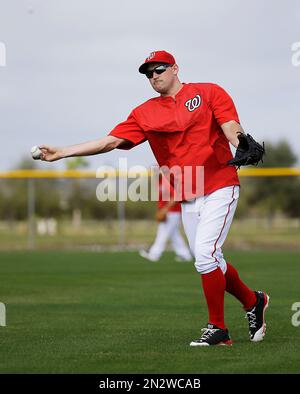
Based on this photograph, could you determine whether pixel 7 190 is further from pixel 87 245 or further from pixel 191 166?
pixel 191 166

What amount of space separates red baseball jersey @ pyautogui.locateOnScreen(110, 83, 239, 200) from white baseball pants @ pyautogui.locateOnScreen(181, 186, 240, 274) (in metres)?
0.07

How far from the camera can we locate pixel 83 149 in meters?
7.09

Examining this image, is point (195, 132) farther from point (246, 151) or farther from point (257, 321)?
point (257, 321)

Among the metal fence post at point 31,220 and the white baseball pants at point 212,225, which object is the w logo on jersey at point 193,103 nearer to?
the white baseball pants at point 212,225

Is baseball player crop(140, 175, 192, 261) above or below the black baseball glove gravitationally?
below

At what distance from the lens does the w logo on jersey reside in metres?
6.98

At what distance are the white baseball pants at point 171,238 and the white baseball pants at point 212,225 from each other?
518 inches

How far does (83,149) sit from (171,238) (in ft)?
45.3

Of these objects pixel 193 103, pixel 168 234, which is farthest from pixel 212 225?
pixel 168 234

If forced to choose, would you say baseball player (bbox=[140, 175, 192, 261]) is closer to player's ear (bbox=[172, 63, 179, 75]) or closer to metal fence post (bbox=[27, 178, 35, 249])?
metal fence post (bbox=[27, 178, 35, 249])

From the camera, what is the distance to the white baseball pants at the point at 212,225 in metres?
6.82

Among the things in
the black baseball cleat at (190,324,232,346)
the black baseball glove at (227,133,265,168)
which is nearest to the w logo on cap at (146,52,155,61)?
the black baseball glove at (227,133,265,168)
